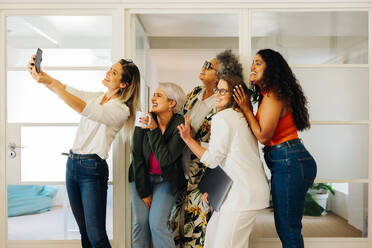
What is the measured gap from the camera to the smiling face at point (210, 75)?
84.3 inches

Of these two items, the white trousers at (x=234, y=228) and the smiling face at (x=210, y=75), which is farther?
the smiling face at (x=210, y=75)

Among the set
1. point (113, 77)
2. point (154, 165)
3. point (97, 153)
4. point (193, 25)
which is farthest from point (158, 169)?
point (193, 25)

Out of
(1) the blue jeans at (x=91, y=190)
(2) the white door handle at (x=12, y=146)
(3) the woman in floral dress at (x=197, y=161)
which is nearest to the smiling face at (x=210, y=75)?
(3) the woman in floral dress at (x=197, y=161)

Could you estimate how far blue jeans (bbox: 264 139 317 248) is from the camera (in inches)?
68.4

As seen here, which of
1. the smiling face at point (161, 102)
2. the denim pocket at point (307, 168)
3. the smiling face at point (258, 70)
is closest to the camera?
the denim pocket at point (307, 168)

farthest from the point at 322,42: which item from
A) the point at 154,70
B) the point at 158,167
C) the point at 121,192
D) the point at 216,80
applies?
the point at 121,192

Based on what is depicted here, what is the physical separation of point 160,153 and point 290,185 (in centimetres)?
75

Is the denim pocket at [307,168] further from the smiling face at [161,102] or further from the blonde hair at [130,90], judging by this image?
the blonde hair at [130,90]

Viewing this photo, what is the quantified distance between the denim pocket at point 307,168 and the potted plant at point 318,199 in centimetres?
59

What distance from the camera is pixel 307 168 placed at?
5.77 feet

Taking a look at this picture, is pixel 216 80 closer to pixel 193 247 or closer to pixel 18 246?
pixel 193 247

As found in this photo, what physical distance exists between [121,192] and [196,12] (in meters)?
1.37

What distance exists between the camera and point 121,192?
2295mm

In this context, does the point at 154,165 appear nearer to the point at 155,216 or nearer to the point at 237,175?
the point at 155,216
